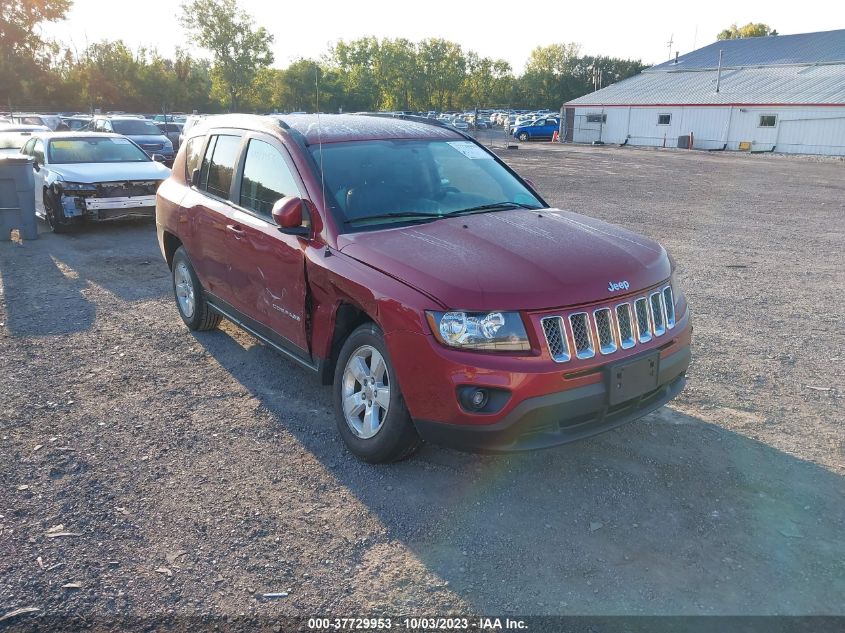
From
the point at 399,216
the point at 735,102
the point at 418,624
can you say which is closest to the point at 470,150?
the point at 399,216

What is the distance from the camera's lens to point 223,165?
5391mm

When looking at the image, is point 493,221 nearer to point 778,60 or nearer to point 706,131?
point 706,131

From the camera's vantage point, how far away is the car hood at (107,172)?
1129 centimetres

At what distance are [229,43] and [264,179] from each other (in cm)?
7479

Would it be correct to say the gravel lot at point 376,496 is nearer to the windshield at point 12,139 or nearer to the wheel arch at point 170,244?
the wheel arch at point 170,244

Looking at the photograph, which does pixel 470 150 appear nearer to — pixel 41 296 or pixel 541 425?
pixel 541 425

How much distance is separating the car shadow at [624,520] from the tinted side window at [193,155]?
264 cm

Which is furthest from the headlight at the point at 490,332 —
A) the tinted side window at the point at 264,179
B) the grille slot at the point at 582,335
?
the tinted side window at the point at 264,179

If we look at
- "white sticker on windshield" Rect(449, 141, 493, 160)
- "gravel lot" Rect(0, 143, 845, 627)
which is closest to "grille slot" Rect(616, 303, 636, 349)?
"gravel lot" Rect(0, 143, 845, 627)

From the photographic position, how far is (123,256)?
9.88 meters

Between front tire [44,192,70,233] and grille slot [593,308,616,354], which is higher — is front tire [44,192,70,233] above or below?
below

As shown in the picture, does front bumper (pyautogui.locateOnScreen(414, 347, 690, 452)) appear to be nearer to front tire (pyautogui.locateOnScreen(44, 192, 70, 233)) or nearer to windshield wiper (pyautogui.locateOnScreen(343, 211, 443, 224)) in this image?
windshield wiper (pyautogui.locateOnScreen(343, 211, 443, 224))

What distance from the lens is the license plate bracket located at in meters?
3.44

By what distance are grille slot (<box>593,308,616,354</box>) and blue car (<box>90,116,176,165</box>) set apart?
62.9ft
